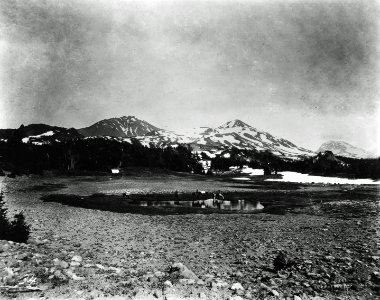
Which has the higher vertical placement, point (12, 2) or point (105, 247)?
point (12, 2)

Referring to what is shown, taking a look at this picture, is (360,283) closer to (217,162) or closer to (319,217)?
(319,217)

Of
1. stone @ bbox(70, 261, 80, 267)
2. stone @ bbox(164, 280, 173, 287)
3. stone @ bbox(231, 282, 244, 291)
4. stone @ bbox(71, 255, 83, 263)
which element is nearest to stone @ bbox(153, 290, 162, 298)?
stone @ bbox(164, 280, 173, 287)

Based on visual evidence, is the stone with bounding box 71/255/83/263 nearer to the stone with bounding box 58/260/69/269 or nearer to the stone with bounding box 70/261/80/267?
the stone with bounding box 70/261/80/267

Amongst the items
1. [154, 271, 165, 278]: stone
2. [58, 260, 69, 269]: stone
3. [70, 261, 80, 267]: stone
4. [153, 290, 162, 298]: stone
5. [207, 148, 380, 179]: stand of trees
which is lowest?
[153, 290, 162, 298]: stone

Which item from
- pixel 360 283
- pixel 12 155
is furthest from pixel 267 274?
pixel 12 155

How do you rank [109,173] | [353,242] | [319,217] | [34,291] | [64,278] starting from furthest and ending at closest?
[109,173]
[319,217]
[353,242]
[64,278]
[34,291]

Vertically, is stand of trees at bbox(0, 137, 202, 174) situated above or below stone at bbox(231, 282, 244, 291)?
above

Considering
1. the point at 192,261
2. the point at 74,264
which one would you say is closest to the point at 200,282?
the point at 192,261

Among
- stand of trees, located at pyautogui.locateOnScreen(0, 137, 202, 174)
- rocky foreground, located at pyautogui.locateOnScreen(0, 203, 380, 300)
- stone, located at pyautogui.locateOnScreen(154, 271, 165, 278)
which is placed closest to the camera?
rocky foreground, located at pyautogui.locateOnScreen(0, 203, 380, 300)

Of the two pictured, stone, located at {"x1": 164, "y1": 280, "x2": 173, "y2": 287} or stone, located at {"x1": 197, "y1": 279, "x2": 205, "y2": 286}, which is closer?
stone, located at {"x1": 164, "y1": 280, "x2": 173, "y2": 287}
